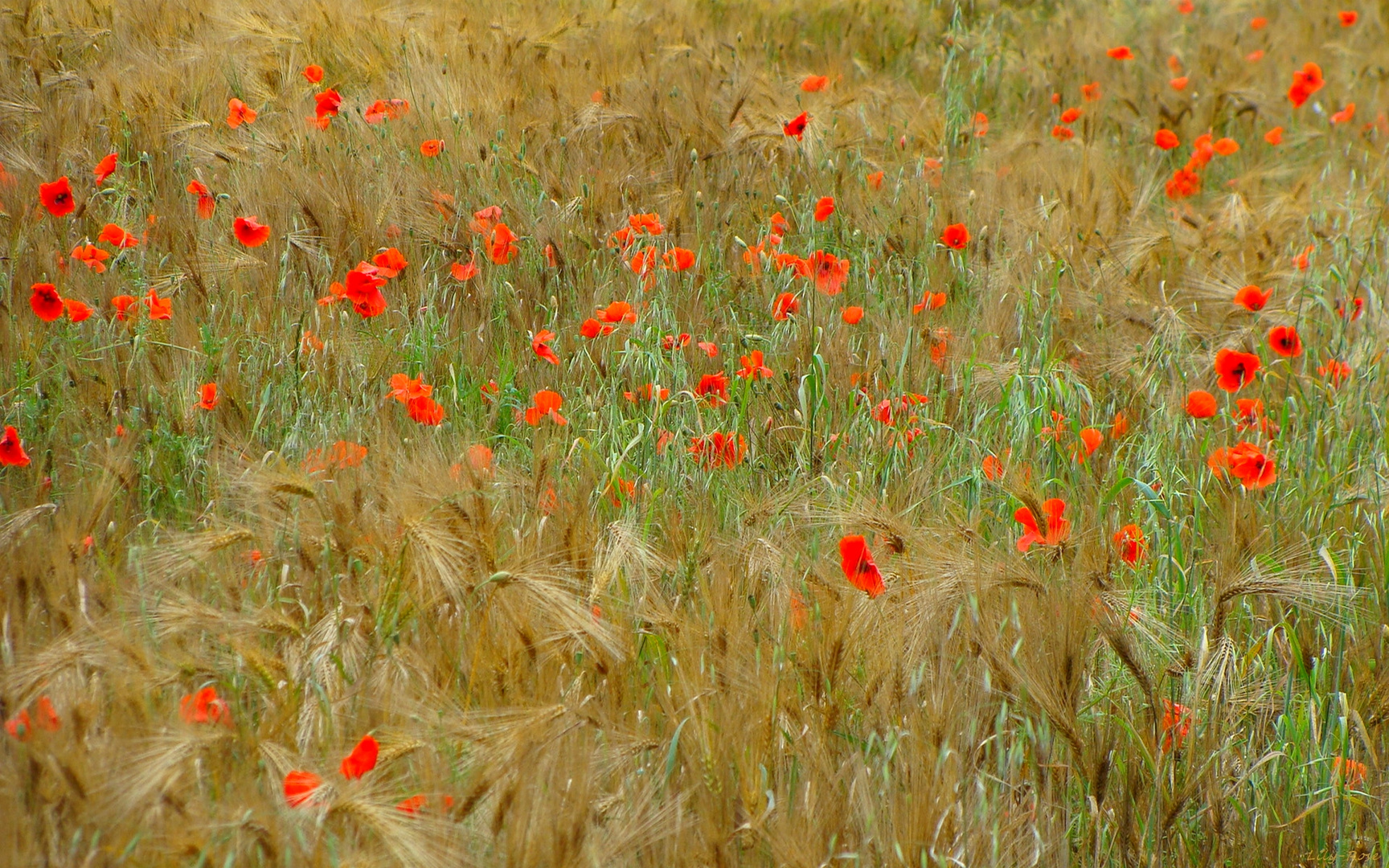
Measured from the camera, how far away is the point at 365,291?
2646mm

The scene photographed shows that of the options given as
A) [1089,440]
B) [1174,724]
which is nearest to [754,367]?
[1089,440]

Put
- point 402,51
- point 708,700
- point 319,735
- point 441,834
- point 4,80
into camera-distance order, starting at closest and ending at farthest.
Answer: point 441,834, point 319,735, point 708,700, point 4,80, point 402,51

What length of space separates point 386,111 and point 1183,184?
2645mm

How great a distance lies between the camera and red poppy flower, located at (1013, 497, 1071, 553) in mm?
1813

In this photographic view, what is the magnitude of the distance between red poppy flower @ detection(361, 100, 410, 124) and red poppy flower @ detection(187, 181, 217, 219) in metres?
0.66

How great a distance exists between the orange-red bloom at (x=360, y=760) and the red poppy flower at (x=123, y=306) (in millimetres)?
1642

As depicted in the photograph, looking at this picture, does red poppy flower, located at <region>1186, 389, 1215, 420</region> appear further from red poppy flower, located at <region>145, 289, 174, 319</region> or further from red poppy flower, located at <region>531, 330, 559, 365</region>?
red poppy flower, located at <region>145, 289, 174, 319</region>

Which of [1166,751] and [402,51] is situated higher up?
[402,51]

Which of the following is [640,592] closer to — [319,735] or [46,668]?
[319,735]

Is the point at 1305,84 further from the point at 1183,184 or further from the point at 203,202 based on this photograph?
the point at 203,202

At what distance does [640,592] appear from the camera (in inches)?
71.6

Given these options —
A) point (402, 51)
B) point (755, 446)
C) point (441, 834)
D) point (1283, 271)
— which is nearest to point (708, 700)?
point (441, 834)

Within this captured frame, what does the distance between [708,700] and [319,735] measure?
0.50 m

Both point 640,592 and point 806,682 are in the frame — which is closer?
point 806,682
